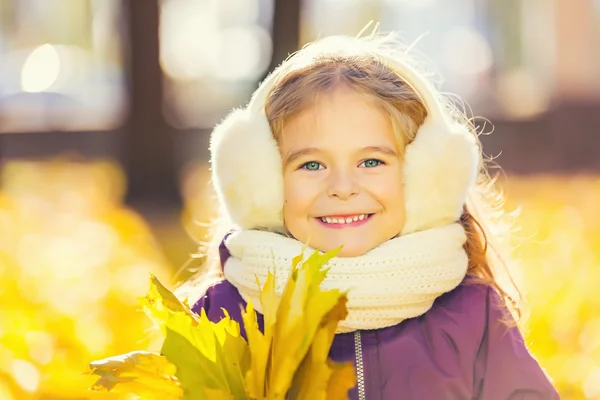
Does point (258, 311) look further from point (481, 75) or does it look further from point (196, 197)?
point (481, 75)

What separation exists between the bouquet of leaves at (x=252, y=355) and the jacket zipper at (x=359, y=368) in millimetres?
521

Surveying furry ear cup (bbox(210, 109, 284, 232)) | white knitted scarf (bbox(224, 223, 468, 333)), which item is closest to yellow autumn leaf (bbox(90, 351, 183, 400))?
white knitted scarf (bbox(224, 223, 468, 333))

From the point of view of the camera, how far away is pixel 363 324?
2.58 m

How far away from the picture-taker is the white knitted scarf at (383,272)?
2.56m

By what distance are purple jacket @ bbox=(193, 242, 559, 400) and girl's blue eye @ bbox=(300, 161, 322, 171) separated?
1.38 ft

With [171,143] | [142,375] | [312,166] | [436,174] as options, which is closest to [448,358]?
[436,174]

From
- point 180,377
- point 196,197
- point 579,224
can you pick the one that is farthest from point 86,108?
point 180,377

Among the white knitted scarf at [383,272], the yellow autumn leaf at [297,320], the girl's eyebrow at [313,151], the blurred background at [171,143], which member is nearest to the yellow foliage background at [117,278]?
the blurred background at [171,143]

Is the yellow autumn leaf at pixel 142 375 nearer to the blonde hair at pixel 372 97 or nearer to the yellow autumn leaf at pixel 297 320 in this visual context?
the yellow autumn leaf at pixel 297 320

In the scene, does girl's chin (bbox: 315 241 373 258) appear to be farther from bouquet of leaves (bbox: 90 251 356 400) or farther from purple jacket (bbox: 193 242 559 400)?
bouquet of leaves (bbox: 90 251 356 400)

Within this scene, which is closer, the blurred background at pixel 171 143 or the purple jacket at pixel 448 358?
the purple jacket at pixel 448 358

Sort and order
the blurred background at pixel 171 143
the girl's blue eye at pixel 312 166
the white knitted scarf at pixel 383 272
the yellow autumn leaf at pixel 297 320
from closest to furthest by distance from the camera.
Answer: the yellow autumn leaf at pixel 297 320 → the white knitted scarf at pixel 383 272 → the girl's blue eye at pixel 312 166 → the blurred background at pixel 171 143

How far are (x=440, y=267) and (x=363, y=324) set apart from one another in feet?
0.79

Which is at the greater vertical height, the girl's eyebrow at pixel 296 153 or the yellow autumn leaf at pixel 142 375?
the girl's eyebrow at pixel 296 153
